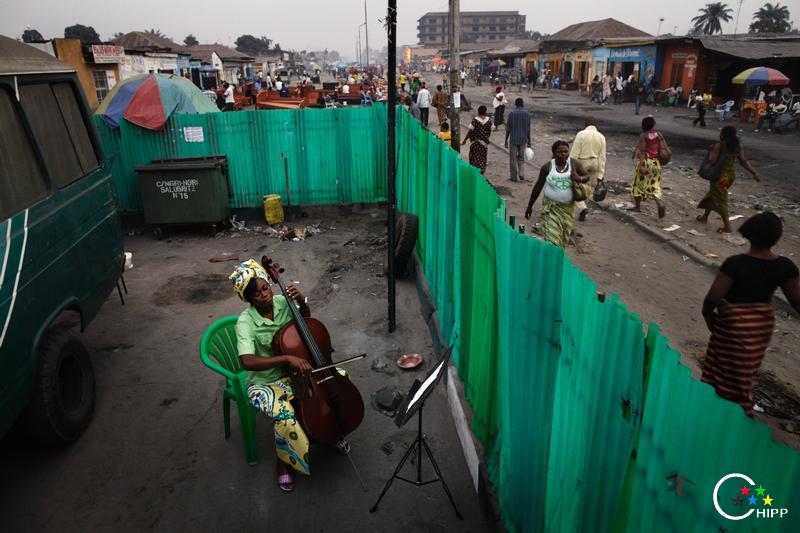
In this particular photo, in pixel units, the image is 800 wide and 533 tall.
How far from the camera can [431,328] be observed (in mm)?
6020

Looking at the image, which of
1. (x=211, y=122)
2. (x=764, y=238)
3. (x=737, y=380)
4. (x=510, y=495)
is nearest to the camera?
(x=510, y=495)

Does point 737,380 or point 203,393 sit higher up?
point 737,380

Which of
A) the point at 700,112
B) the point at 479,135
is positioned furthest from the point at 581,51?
the point at 479,135

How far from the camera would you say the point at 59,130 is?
16.4ft

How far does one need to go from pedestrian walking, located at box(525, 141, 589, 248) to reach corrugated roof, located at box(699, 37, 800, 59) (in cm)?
2303

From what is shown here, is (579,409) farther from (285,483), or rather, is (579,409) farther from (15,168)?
(15,168)

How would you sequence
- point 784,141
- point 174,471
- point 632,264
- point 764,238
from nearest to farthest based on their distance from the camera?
point 764,238 < point 174,471 < point 632,264 < point 784,141

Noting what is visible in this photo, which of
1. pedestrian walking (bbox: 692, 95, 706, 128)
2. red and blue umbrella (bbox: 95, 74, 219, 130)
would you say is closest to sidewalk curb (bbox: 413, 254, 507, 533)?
red and blue umbrella (bbox: 95, 74, 219, 130)

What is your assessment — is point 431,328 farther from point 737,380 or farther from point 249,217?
point 249,217

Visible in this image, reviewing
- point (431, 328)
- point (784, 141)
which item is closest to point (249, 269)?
point (431, 328)

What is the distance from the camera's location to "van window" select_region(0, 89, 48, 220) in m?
3.92

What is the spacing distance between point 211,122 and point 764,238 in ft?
31.1

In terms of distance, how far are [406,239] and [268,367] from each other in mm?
3808

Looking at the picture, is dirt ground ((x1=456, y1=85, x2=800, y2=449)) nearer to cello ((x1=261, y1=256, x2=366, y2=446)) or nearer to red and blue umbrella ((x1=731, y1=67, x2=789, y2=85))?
red and blue umbrella ((x1=731, y1=67, x2=789, y2=85))
